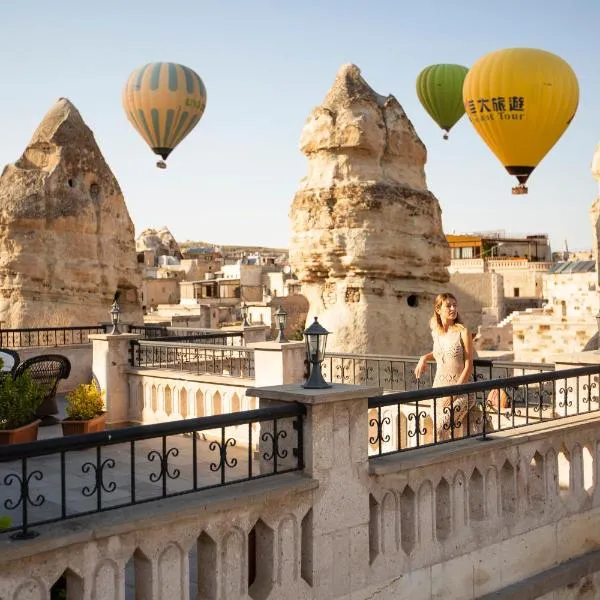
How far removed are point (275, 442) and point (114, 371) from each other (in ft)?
25.7

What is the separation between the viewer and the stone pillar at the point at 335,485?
4.84 metres

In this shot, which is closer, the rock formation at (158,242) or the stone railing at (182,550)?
the stone railing at (182,550)

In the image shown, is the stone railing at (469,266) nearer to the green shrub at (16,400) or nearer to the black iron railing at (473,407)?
the black iron railing at (473,407)

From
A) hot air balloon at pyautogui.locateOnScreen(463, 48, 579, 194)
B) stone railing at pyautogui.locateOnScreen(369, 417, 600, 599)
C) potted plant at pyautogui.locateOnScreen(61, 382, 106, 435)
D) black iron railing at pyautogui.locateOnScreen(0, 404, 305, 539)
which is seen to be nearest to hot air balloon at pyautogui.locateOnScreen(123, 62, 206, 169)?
hot air balloon at pyautogui.locateOnScreen(463, 48, 579, 194)

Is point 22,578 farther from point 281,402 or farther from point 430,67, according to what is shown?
point 430,67

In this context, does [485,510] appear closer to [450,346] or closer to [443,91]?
[450,346]

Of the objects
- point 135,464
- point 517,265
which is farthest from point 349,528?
point 517,265

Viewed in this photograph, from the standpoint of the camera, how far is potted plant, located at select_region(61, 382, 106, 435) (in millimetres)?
10398

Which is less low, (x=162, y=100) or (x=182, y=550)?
(x=162, y=100)

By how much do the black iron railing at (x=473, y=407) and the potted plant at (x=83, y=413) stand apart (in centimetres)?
377

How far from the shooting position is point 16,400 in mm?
8695

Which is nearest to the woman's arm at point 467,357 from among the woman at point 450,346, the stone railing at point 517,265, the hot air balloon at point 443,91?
the woman at point 450,346

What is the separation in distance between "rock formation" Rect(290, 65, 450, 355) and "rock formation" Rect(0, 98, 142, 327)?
6.14 meters

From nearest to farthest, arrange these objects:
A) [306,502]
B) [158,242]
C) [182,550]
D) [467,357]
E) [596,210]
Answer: [182,550], [306,502], [467,357], [596,210], [158,242]
